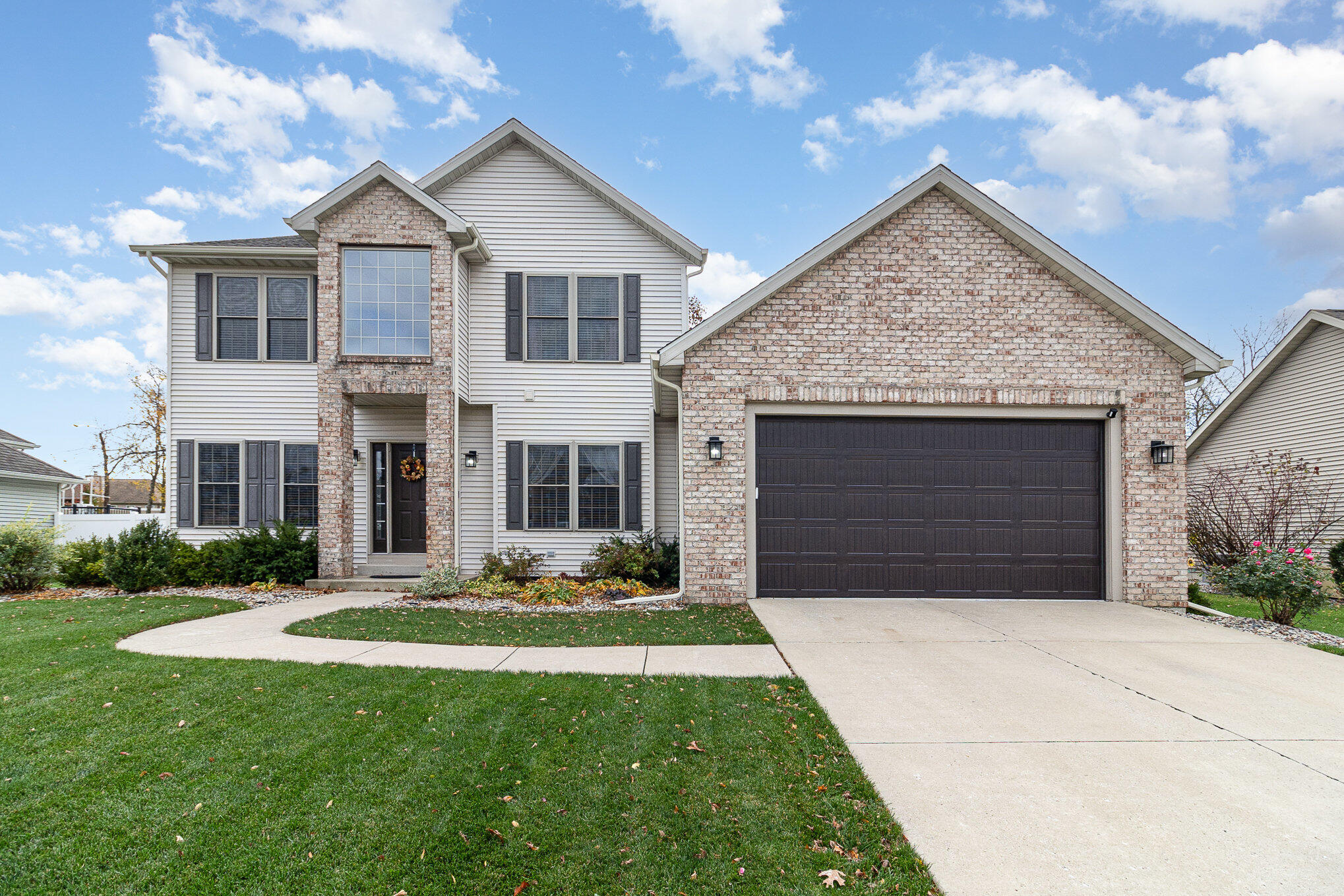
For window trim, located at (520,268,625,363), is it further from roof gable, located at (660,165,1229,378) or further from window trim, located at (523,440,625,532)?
roof gable, located at (660,165,1229,378)

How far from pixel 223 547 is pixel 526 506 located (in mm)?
5128

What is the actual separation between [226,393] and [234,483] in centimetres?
175

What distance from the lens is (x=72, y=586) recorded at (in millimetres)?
10117

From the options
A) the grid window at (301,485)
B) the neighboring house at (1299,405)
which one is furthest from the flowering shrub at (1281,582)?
the grid window at (301,485)

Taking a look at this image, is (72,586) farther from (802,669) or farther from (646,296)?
(802,669)

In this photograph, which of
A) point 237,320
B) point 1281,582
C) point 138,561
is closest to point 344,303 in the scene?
point 237,320

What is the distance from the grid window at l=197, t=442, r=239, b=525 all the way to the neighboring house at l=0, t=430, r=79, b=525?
8379 mm

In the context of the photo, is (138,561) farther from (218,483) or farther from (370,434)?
(370,434)

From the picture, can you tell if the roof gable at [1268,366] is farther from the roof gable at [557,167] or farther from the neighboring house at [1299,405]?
the roof gable at [557,167]

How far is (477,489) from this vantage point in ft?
36.2

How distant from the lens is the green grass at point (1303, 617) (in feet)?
25.5

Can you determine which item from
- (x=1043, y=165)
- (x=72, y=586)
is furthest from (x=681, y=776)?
(x=1043, y=165)

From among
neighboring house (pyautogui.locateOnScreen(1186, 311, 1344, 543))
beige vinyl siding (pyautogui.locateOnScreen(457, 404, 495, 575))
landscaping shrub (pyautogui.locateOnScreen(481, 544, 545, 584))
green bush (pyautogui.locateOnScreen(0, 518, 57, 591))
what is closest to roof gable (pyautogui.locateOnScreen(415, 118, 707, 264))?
beige vinyl siding (pyautogui.locateOnScreen(457, 404, 495, 575))

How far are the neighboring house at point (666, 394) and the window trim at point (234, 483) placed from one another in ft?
0.15
